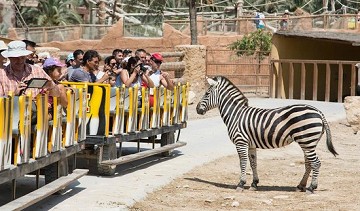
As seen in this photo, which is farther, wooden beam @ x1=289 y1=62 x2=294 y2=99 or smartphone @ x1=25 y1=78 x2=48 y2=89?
wooden beam @ x1=289 y1=62 x2=294 y2=99

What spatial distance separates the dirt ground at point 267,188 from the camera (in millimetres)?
12328

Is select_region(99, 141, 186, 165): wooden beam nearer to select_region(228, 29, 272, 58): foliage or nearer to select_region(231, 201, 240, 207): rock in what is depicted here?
select_region(231, 201, 240, 207): rock

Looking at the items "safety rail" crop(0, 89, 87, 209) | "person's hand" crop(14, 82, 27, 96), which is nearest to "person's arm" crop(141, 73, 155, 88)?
"safety rail" crop(0, 89, 87, 209)

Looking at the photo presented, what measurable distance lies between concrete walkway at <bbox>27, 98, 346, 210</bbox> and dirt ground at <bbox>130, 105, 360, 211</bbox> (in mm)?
207

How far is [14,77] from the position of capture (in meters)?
10.9

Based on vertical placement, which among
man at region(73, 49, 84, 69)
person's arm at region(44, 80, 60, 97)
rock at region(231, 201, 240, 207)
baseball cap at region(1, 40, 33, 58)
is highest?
baseball cap at region(1, 40, 33, 58)

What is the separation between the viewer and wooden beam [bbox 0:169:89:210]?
995cm

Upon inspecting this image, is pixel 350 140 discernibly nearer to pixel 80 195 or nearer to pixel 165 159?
pixel 165 159

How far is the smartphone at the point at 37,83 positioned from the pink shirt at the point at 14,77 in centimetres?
37

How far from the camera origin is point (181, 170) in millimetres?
15352

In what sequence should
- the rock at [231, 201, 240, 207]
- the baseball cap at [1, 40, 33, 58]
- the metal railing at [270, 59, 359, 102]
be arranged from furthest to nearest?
1. the metal railing at [270, 59, 359, 102]
2. the rock at [231, 201, 240, 207]
3. the baseball cap at [1, 40, 33, 58]

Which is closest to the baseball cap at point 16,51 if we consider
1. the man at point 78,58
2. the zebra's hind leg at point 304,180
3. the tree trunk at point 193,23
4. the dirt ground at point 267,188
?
the dirt ground at point 267,188

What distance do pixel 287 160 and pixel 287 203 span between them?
5.05 meters

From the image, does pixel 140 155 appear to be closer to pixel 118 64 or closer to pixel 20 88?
pixel 118 64
